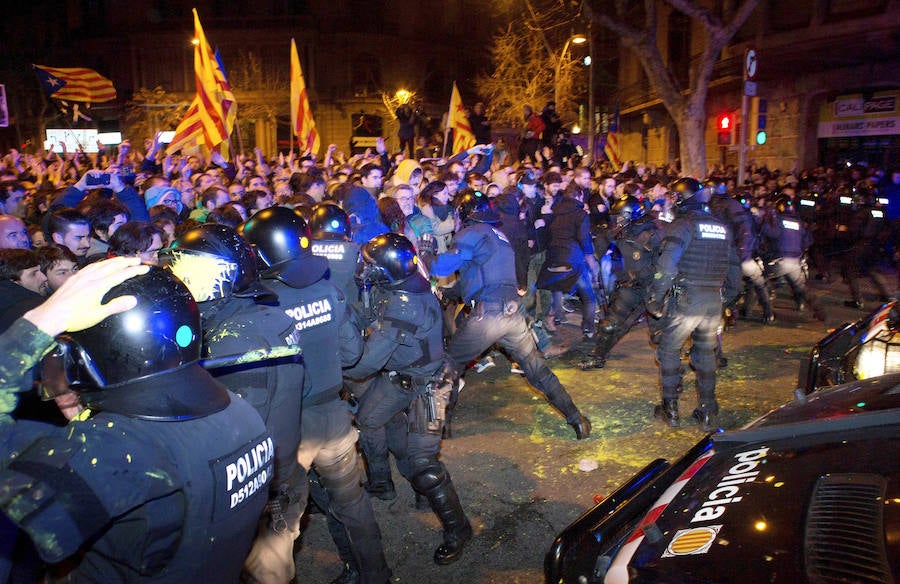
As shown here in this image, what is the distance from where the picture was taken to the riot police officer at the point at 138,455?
1.52 metres

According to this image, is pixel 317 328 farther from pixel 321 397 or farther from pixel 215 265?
pixel 215 265

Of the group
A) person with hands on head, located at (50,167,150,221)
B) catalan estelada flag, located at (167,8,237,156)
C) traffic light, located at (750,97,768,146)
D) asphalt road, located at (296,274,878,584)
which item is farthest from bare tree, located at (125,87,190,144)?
asphalt road, located at (296,274,878,584)

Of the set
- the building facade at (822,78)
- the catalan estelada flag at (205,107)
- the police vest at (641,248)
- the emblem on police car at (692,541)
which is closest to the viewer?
the emblem on police car at (692,541)

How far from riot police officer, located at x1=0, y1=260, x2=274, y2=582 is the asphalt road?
2454mm

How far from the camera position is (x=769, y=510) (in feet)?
7.33

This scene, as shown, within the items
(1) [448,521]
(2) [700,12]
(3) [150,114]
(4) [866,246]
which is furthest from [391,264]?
(3) [150,114]

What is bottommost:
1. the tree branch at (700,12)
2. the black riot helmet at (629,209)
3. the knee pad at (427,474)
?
the knee pad at (427,474)

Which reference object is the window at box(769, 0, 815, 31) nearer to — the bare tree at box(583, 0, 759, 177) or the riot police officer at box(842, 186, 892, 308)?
the bare tree at box(583, 0, 759, 177)

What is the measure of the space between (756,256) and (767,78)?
47.6 feet

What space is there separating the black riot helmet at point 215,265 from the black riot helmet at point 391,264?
3.23ft

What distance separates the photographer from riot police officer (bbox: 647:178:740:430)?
571 centimetres

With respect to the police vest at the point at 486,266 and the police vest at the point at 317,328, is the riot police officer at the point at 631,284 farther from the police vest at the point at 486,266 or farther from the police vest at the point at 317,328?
the police vest at the point at 317,328

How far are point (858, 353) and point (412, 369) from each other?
318 cm

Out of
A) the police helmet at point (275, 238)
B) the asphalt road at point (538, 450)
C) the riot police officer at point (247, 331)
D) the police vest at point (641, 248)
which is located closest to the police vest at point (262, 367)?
the riot police officer at point (247, 331)
